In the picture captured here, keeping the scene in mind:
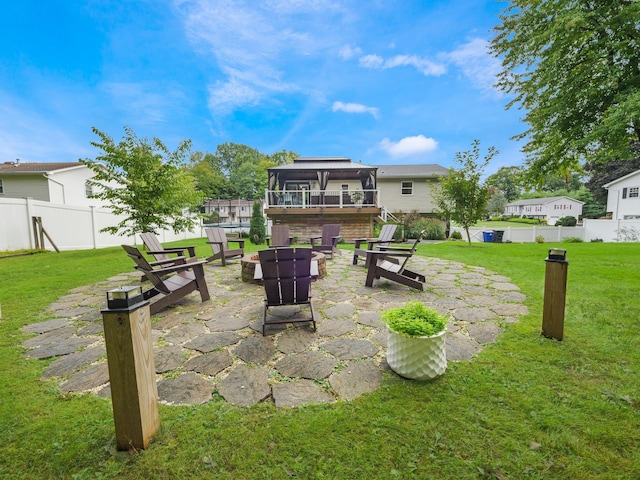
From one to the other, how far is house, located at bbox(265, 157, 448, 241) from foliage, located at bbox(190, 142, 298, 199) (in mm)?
23375

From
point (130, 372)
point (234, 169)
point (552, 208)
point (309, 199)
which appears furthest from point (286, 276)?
point (234, 169)

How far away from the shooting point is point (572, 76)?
7.81m

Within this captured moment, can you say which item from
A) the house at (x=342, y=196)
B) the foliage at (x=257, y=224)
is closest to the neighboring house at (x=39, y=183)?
the foliage at (x=257, y=224)

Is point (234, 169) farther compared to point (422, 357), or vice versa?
point (234, 169)

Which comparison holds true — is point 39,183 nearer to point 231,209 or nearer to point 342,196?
point 342,196

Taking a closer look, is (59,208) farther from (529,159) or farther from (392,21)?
(529,159)

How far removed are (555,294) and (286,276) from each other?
2980mm

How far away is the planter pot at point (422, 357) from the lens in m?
2.21

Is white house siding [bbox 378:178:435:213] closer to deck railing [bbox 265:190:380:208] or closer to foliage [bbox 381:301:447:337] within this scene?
deck railing [bbox 265:190:380:208]

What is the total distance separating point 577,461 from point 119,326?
265 cm

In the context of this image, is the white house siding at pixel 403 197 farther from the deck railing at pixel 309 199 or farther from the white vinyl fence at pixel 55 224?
the white vinyl fence at pixel 55 224

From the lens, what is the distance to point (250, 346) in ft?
9.39

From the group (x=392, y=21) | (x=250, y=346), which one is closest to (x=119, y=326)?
(x=250, y=346)

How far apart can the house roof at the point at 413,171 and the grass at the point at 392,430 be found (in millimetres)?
18949
